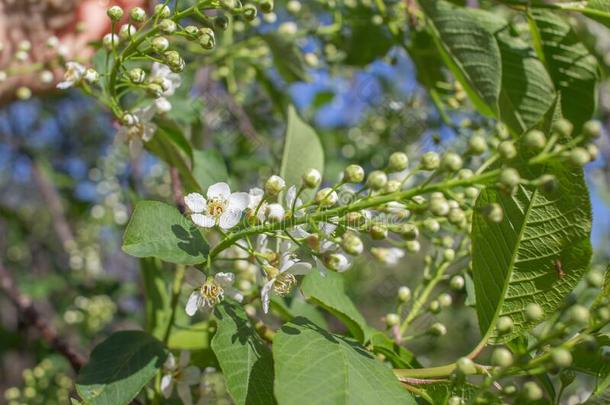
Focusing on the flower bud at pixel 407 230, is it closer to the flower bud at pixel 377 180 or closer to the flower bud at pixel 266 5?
the flower bud at pixel 377 180

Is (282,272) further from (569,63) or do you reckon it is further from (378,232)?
(569,63)

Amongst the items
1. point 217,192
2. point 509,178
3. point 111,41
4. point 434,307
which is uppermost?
point 509,178

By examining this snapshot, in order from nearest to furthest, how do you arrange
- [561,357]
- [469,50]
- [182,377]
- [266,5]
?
[561,357]
[266,5]
[182,377]
[469,50]

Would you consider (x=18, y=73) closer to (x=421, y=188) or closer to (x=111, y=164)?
(x=421, y=188)

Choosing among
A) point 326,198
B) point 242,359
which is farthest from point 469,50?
point 242,359

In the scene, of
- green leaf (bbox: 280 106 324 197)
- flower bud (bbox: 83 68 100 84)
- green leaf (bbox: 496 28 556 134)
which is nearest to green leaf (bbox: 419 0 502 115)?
green leaf (bbox: 496 28 556 134)

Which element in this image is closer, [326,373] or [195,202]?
[326,373]

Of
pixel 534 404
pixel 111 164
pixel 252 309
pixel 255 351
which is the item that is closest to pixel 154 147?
pixel 252 309

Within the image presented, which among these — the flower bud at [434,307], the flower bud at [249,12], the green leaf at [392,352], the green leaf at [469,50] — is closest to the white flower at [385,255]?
the flower bud at [434,307]
